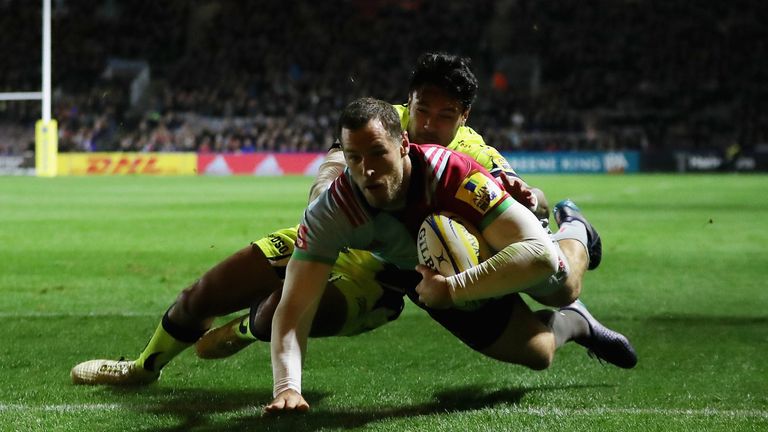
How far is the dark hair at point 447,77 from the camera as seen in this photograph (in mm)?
5359

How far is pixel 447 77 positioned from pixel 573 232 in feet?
3.84

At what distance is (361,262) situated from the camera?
16.7ft

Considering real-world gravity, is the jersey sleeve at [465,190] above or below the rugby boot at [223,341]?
above

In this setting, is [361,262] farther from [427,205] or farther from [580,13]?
[580,13]

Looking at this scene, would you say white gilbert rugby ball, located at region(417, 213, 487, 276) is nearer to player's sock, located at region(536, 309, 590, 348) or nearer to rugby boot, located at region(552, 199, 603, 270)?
player's sock, located at region(536, 309, 590, 348)

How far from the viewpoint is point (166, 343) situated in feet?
16.9

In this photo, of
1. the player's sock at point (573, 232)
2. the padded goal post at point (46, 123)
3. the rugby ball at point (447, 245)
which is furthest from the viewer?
the padded goal post at point (46, 123)

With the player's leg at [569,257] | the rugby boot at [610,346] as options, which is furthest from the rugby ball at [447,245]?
the rugby boot at [610,346]

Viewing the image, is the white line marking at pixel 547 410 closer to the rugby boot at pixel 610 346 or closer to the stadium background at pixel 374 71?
the rugby boot at pixel 610 346

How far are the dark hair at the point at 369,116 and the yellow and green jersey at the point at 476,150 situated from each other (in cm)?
95

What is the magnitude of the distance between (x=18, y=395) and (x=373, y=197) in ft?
6.41

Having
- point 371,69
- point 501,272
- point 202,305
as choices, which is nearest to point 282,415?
point 202,305

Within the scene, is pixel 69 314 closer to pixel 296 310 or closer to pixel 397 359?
pixel 397 359

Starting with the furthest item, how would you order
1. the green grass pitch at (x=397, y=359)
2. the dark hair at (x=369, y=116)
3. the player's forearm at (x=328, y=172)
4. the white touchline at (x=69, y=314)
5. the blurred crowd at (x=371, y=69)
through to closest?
the blurred crowd at (x=371, y=69), the white touchline at (x=69, y=314), the player's forearm at (x=328, y=172), the green grass pitch at (x=397, y=359), the dark hair at (x=369, y=116)
